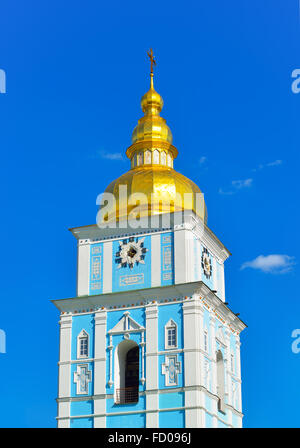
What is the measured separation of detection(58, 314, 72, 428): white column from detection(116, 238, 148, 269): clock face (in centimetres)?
273

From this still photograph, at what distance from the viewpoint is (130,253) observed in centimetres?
3803

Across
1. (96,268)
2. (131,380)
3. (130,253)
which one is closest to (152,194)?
(130,253)

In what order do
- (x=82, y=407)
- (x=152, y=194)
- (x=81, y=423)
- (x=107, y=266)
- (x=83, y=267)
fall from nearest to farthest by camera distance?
(x=81, y=423)
(x=82, y=407)
(x=107, y=266)
(x=83, y=267)
(x=152, y=194)

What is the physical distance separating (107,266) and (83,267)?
3.09ft

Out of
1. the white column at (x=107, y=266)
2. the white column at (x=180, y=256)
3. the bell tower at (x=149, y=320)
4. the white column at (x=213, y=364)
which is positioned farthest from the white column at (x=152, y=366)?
the white column at (x=213, y=364)

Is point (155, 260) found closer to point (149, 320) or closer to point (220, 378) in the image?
point (149, 320)

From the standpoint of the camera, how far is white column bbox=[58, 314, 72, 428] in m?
36.4

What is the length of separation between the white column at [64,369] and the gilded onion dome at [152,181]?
13.7ft

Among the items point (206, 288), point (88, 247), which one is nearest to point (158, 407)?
point (206, 288)

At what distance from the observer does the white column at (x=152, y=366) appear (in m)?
35.2

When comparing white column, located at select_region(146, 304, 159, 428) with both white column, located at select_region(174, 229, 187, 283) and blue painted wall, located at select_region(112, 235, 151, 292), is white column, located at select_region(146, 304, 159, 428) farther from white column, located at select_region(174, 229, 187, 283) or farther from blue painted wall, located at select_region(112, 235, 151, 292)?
white column, located at select_region(174, 229, 187, 283)
